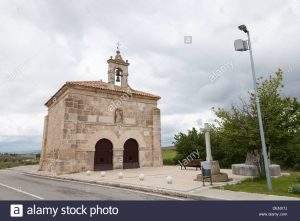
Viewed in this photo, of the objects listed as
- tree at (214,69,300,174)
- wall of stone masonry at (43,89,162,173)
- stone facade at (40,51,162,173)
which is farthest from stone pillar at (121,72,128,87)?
tree at (214,69,300,174)

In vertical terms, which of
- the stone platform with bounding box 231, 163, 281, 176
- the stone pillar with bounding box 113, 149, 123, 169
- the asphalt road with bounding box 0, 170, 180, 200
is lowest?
the asphalt road with bounding box 0, 170, 180, 200

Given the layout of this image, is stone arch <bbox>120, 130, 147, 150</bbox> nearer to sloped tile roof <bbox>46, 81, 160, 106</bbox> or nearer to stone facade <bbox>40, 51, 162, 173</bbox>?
stone facade <bbox>40, 51, 162, 173</bbox>

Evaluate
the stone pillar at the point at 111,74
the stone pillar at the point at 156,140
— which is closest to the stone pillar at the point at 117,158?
the stone pillar at the point at 156,140

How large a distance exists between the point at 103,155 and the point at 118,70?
7417 mm

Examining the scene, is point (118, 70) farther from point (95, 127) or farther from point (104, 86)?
point (95, 127)

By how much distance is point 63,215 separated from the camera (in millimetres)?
6297

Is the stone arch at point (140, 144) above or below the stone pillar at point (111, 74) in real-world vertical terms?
below

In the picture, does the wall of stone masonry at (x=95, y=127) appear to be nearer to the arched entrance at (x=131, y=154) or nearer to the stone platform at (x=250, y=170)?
the arched entrance at (x=131, y=154)

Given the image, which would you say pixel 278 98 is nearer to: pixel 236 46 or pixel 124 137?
pixel 236 46

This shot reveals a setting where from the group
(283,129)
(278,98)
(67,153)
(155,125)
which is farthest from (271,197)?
(155,125)

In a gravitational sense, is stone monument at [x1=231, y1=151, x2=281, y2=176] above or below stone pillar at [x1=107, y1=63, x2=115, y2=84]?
below

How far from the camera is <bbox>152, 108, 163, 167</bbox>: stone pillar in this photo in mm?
23812

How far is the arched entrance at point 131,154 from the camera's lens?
889 inches

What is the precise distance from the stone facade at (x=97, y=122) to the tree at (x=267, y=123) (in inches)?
400
